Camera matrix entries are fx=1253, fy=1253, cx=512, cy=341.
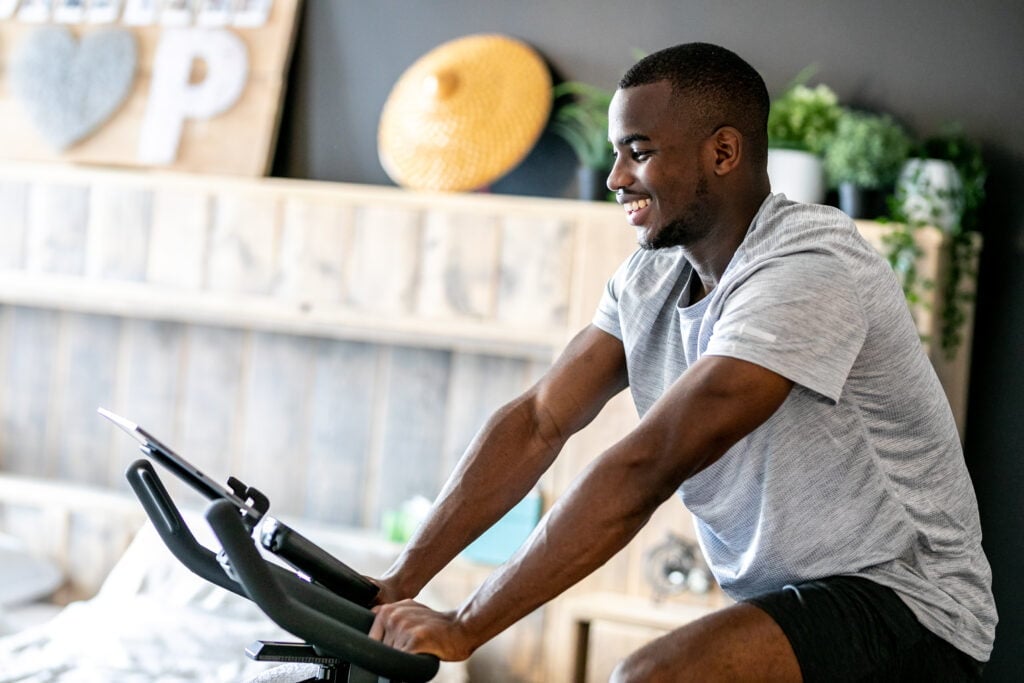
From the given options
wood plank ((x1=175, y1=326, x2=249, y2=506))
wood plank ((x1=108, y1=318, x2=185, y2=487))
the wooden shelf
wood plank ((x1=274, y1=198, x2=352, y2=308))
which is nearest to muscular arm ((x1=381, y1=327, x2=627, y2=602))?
the wooden shelf

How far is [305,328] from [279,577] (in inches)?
72.5

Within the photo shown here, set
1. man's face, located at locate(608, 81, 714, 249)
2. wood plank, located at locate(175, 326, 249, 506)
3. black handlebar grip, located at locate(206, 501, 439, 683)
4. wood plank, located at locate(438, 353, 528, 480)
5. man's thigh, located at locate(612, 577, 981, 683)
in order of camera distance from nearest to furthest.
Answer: black handlebar grip, located at locate(206, 501, 439, 683), man's thigh, located at locate(612, 577, 981, 683), man's face, located at locate(608, 81, 714, 249), wood plank, located at locate(438, 353, 528, 480), wood plank, located at locate(175, 326, 249, 506)

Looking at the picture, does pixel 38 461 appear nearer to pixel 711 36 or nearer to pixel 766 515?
pixel 711 36

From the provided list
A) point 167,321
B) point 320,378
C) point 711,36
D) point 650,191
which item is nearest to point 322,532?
point 320,378

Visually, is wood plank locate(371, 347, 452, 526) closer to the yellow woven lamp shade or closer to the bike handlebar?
the yellow woven lamp shade

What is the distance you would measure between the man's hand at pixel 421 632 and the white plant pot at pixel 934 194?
1.71 meters

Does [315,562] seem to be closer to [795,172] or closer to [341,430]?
[795,172]

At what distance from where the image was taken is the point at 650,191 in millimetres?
1582

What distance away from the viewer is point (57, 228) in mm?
3188

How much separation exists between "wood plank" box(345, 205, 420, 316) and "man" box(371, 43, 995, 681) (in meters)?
1.20

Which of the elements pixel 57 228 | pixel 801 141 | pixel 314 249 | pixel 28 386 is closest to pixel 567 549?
pixel 801 141

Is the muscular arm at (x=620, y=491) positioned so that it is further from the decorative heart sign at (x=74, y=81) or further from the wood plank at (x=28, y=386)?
the wood plank at (x=28, y=386)

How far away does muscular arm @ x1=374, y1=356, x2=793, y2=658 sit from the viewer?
4.39 ft

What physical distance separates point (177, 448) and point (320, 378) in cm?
46
